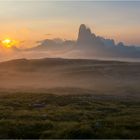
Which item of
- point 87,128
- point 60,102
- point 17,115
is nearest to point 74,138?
point 87,128

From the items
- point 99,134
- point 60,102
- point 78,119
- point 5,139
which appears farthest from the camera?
point 60,102

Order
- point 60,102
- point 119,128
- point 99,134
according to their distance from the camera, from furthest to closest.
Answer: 1. point 60,102
2. point 119,128
3. point 99,134

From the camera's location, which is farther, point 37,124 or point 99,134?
point 37,124

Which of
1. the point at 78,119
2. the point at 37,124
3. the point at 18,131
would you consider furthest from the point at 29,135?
the point at 78,119

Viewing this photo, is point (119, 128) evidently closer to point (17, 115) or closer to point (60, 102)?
point (17, 115)

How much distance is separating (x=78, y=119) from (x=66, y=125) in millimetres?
7714

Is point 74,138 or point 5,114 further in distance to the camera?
point 5,114

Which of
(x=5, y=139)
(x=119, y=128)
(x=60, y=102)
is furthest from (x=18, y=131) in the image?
(x=60, y=102)

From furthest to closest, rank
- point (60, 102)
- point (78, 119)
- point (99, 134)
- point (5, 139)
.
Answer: point (60, 102) → point (78, 119) → point (99, 134) → point (5, 139)

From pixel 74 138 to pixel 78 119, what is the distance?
13205mm

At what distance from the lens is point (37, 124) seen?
4159cm

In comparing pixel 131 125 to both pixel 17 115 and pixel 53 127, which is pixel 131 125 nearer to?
pixel 53 127

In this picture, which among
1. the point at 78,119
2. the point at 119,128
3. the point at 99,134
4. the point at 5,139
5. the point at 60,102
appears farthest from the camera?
the point at 60,102

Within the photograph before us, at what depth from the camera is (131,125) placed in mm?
42344
